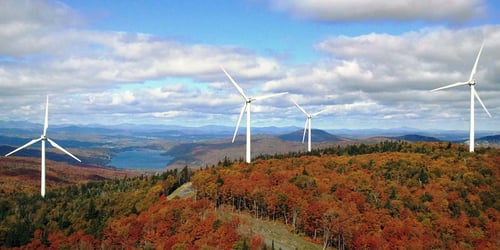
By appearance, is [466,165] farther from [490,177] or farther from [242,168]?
[242,168]

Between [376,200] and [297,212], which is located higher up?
[376,200]

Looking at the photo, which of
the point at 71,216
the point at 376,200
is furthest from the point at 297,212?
the point at 71,216

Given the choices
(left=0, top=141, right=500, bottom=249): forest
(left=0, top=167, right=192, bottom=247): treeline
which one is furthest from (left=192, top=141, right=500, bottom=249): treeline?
(left=0, top=167, right=192, bottom=247): treeline

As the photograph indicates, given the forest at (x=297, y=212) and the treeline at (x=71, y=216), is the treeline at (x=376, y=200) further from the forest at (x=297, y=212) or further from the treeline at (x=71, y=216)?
the treeline at (x=71, y=216)

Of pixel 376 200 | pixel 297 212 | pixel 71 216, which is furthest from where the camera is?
pixel 71 216

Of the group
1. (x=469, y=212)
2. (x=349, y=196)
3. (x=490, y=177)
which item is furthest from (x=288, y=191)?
(x=490, y=177)

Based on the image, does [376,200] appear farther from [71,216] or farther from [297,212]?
[71,216]
